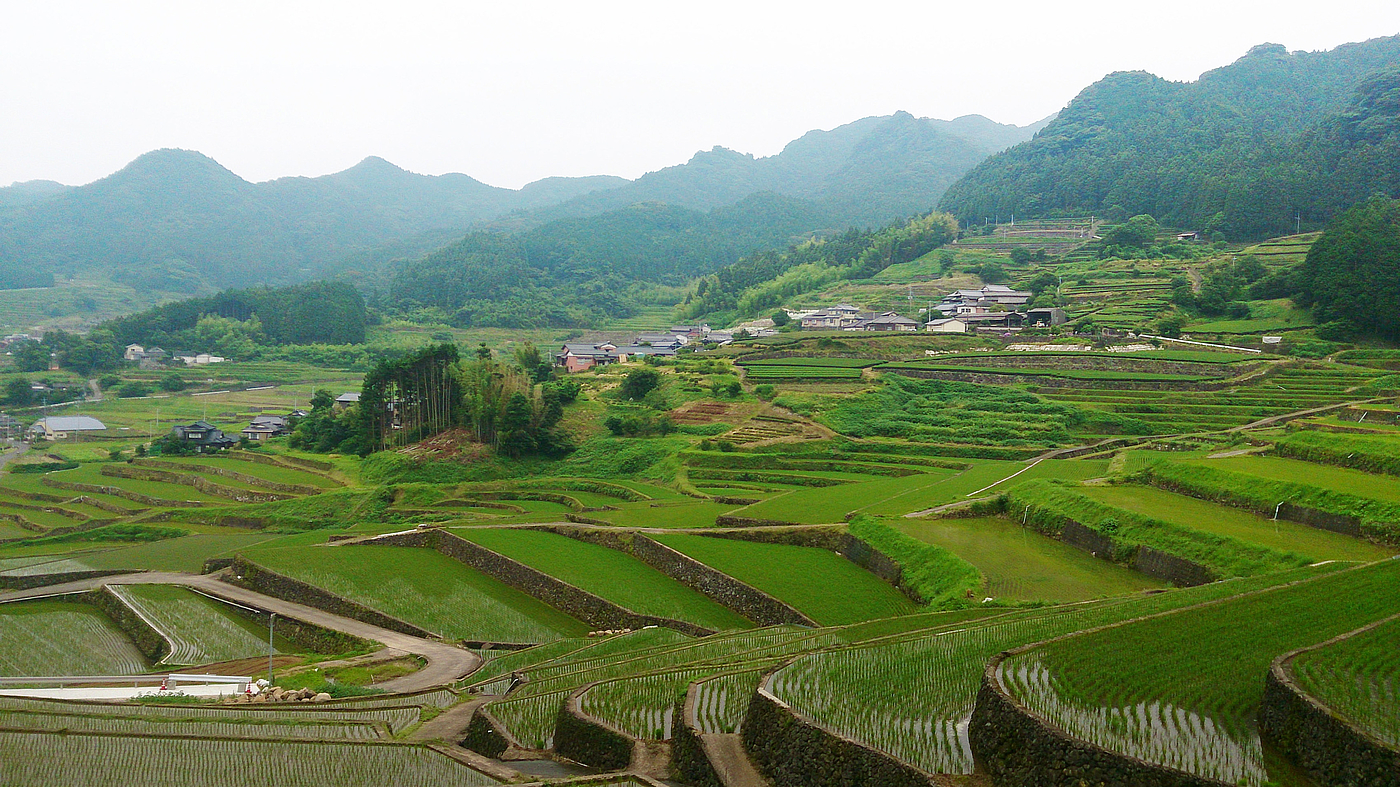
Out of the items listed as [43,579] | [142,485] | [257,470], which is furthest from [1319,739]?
[142,485]

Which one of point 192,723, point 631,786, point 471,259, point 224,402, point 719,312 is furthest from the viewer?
point 471,259

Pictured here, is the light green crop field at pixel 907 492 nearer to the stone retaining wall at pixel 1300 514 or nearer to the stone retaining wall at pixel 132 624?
the stone retaining wall at pixel 1300 514

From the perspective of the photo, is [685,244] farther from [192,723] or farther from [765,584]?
[192,723]

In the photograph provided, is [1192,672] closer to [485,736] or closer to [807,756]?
[807,756]

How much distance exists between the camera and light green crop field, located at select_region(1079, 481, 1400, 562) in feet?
51.3

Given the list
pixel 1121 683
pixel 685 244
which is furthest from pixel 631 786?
pixel 685 244

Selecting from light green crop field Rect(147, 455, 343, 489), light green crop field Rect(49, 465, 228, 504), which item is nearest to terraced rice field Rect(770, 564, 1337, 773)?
light green crop field Rect(147, 455, 343, 489)

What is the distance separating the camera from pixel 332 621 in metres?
20.5

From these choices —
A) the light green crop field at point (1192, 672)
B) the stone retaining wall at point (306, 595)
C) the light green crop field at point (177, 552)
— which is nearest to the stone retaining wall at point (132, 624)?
the stone retaining wall at point (306, 595)

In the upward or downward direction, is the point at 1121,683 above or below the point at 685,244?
below

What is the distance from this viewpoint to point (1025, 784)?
7598 millimetres

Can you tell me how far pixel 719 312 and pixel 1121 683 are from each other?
88.0 m

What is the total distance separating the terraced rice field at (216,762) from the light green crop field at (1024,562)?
10350mm

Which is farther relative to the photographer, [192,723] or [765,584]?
[765,584]
